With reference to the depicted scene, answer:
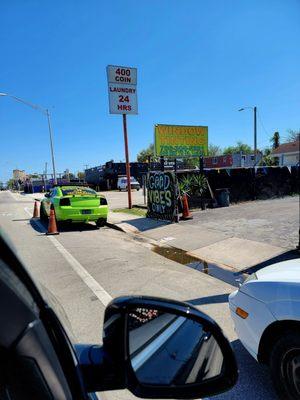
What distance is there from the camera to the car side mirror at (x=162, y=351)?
47.0 inches

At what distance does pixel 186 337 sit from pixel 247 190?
53.2ft

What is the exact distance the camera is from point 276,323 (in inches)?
102

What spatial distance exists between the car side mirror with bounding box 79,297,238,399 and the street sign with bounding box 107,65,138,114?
15749 millimetres

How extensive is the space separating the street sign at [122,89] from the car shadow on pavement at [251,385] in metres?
14.5

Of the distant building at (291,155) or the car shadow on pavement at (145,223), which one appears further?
the distant building at (291,155)

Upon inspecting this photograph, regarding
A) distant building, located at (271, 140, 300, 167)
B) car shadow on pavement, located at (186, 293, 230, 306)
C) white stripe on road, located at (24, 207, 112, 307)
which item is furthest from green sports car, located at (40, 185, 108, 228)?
car shadow on pavement, located at (186, 293, 230, 306)

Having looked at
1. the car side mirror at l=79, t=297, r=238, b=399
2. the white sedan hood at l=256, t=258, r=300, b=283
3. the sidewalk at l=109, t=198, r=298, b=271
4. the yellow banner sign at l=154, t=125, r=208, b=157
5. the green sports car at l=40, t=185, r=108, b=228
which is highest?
the yellow banner sign at l=154, t=125, r=208, b=157

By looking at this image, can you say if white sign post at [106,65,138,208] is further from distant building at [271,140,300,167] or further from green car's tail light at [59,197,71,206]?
distant building at [271,140,300,167]

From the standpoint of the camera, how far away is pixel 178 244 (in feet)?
29.5

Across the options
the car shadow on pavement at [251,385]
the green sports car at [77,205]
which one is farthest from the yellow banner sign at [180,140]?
the car shadow on pavement at [251,385]

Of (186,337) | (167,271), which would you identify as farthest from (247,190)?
(186,337)

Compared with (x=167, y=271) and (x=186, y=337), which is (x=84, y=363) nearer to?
(x=186, y=337)

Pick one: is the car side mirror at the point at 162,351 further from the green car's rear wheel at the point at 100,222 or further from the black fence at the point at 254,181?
the black fence at the point at 254,181

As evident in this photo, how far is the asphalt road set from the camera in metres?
3.26
